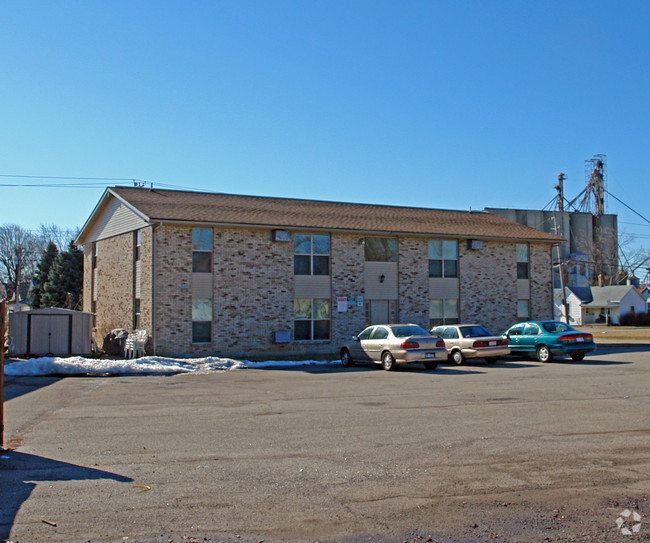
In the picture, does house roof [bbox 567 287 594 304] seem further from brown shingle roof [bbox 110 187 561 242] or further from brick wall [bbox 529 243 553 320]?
brick wall [bbox 529 243 553 320]

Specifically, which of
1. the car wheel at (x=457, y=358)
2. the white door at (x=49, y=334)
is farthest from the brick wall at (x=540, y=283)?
the white door at (x=49, y=334)

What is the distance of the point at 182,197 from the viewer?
3133 centimetres

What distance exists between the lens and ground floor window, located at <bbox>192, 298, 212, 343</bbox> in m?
27.3

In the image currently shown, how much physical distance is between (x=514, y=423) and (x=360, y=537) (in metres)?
5.83

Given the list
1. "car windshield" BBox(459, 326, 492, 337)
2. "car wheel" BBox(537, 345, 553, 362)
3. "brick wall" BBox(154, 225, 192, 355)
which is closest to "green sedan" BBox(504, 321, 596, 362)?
"car wheel" BBox(537, 345, 553, 362)

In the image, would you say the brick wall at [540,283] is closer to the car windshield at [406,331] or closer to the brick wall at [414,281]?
the brick wall at [414,281]

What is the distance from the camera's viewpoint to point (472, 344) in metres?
23.2

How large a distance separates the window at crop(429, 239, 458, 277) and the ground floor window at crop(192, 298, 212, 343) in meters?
11.0

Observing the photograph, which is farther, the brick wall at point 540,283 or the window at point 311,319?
the brick wall at point 540,283

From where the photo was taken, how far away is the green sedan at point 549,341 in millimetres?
23766

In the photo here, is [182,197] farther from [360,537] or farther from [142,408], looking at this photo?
[360,537]

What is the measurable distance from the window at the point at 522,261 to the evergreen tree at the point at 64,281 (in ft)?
109

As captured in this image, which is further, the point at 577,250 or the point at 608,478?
the point at 577,250

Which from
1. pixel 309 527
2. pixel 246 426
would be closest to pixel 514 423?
pixel 246 426
